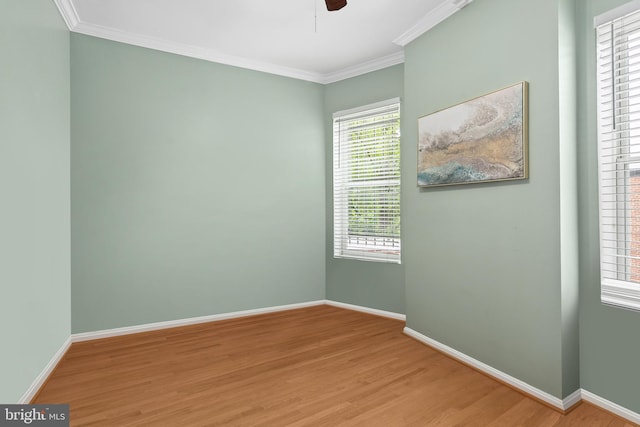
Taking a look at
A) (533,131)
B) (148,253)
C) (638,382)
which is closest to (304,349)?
(148,253)

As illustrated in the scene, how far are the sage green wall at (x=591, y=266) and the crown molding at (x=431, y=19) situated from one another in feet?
2.89

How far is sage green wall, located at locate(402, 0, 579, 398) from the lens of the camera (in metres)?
2.23

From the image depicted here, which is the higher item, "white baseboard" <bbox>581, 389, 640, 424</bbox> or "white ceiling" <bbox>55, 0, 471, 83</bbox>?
"white ceiling" <bbox>55, 0, 471, 83</bbox>

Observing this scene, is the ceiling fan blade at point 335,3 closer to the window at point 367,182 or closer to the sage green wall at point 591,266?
the sage green wall at point 591,266

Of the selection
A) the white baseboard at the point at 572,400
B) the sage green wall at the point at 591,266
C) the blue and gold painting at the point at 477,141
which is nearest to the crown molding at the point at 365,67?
the blue and gold painting at the point at 477,141

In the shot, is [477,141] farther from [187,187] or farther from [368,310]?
[187,187]

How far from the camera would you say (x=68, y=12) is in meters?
3.07

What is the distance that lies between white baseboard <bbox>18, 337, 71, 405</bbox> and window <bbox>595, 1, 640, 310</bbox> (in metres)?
3.57

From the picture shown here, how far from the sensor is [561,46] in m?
2.21

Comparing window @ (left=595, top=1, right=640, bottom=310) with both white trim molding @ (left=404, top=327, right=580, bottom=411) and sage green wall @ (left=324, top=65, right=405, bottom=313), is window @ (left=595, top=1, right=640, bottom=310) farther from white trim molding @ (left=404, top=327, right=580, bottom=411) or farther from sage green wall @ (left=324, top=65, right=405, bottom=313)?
sage green wall @ (left=324, top=65, right=405, bottom=313)

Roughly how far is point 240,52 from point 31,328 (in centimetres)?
319

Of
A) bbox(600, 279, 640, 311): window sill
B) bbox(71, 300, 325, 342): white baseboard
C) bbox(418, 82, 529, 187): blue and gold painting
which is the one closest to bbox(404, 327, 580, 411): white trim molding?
bbox(600, 279, 640, 311): window sill

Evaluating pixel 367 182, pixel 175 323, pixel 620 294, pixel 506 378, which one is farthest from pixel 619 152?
pixel 175 323

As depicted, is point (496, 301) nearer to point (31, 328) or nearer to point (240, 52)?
point (31, 328)
